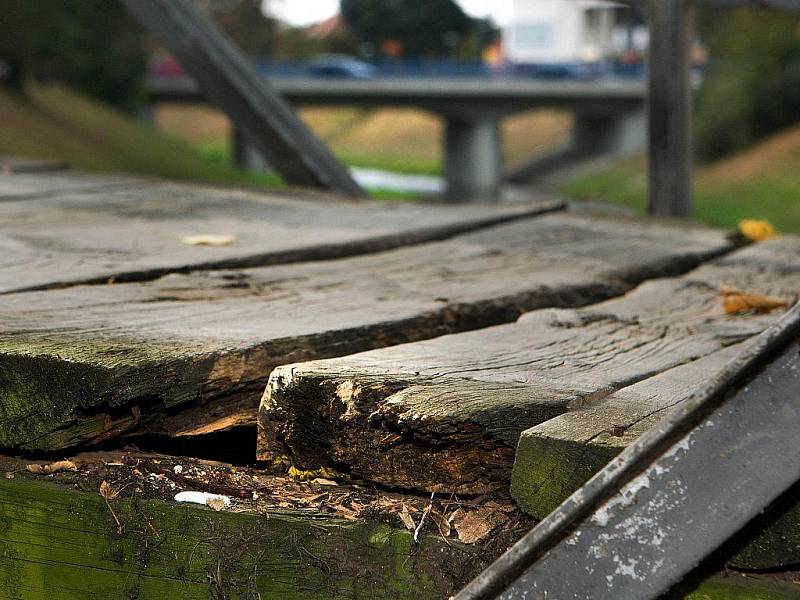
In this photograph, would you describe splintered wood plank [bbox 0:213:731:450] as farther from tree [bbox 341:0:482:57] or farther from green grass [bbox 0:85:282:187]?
tree [bbox 341:0:482:57]

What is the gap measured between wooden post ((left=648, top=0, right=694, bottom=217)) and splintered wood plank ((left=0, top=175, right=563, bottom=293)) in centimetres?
49

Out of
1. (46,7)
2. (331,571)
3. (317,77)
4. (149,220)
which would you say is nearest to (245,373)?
(331,571)

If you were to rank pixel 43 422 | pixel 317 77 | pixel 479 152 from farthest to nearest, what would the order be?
pixel 317 77 < pixel 479 152 < pixel 43 422

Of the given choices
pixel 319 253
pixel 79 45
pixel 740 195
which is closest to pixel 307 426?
pixel 319 253

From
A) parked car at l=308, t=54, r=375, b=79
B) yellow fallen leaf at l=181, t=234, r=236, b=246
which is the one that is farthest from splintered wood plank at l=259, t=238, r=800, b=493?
parked car at l=308, t=54, r=375, b=79

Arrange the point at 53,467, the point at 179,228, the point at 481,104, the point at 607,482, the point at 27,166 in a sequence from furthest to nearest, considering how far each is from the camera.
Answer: the point at 481,104 → the point at 27,166 → the point at 179,228 → the point at 53,467 → the point at 607,482

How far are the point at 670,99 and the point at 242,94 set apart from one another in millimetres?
1698

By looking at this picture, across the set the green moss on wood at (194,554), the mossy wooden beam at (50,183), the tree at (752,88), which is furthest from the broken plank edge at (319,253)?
the tree at (752,88)

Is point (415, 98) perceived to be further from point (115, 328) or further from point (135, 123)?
point (115, 328)

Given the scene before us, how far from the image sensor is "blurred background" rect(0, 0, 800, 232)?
82.7 ft

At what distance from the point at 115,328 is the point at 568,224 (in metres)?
2.27

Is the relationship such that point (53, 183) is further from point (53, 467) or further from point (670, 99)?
point (53, 467)

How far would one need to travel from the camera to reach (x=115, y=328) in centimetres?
177

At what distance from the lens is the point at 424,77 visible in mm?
41625
